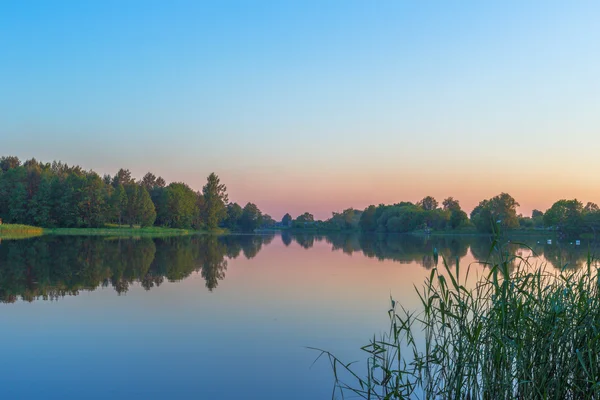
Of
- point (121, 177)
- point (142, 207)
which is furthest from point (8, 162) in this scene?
point (142, 207)

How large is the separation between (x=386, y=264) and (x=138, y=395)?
19.0m

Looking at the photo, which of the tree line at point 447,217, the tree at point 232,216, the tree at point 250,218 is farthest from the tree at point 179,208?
the tree line at point 447,217

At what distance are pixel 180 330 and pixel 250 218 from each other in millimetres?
112694

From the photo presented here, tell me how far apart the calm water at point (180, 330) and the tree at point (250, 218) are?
10296 cm

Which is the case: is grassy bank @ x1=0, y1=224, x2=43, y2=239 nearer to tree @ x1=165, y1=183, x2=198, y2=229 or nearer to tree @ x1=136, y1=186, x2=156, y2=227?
tree @ x1=136, y1=186, x2=156, y2=227

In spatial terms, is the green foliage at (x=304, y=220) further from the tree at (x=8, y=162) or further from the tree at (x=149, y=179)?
the tree at (x=8, y=162)

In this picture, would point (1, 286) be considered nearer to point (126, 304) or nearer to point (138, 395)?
point (126, 304)

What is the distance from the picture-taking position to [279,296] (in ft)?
45.1

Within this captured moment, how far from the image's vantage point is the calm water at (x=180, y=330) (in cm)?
649

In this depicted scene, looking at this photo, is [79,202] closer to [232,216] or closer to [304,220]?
[232,216]

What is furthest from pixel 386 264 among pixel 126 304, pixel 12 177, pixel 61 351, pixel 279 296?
pixel 12 177

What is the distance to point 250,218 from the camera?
12162cm

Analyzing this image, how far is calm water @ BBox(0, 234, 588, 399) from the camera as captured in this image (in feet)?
21.3

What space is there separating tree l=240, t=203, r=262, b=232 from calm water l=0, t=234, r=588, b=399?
102963 millimetres
